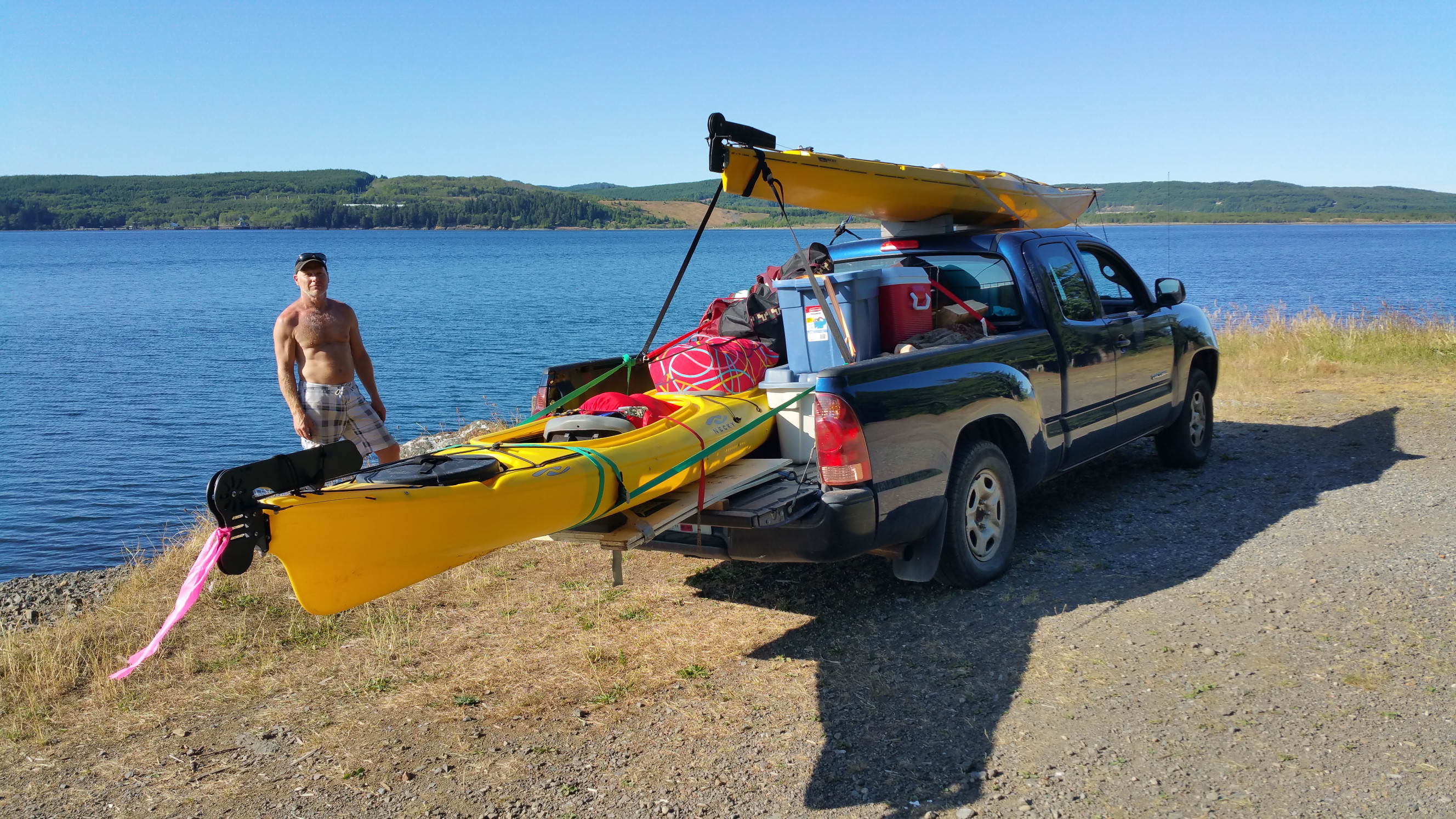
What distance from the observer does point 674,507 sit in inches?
176

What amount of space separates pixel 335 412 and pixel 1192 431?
632 centimetres

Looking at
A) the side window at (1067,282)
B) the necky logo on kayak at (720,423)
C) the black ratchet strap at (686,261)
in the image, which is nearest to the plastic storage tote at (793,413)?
the necky logo on kayak at (720,423)

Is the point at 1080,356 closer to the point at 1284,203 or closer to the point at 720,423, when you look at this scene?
the point at 720,423

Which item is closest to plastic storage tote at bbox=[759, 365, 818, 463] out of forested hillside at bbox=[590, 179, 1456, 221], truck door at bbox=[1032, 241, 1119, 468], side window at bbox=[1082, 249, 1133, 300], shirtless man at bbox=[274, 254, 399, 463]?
truck door at bbox=[1032, 241, 1119, 468]

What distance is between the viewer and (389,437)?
7.00m

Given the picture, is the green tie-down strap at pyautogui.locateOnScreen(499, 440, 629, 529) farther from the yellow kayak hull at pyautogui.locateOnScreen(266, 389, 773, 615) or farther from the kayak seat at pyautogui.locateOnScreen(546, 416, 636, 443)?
the kayak seat at pyautogui.locateOnScreen(546, 416, 636, 443)

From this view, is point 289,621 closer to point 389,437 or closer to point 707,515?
point 389,437

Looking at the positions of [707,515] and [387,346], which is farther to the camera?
[387,346]

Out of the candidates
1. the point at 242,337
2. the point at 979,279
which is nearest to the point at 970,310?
the point at 979,279

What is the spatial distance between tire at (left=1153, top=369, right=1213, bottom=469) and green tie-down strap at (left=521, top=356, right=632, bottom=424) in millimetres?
4347

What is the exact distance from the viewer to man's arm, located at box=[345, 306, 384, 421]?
6.81 metres

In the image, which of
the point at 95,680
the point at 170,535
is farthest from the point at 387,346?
the point at 95,680

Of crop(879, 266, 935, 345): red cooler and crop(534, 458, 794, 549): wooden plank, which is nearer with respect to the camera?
crop(534, 458, 794, 549): wooden plank

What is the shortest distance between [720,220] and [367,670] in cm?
17746
